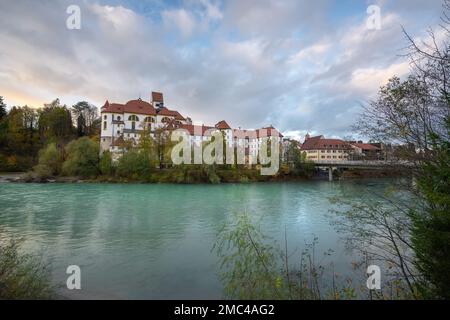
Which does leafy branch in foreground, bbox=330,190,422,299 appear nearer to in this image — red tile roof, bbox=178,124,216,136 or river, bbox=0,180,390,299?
river, bbox=0,180,390,299

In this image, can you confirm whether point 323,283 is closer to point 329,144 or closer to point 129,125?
point 129,125

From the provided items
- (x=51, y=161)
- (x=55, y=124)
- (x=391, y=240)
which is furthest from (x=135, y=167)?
(x=391, y=240)

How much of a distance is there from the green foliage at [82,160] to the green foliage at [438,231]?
48043 millimetres

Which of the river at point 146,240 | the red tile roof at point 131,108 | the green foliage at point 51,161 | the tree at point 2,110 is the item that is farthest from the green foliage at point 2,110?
the river at point 146,240

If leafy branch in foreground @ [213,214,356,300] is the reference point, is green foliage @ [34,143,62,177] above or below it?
above

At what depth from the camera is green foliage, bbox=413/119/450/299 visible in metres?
3.53

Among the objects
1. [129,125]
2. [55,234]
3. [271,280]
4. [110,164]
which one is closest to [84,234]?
[55,234]

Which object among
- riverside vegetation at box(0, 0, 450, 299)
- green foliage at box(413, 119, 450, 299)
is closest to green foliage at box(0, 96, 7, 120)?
riverside vegetation at box(0, 0, 450, 299)

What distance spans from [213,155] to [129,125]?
102ft

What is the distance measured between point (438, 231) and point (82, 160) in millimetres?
48908

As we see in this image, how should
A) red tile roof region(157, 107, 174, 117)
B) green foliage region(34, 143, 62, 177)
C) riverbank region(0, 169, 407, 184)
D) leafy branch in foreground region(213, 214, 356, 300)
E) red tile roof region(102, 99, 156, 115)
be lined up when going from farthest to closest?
red tile roof region(157, 107, 174, 117)
red tile roof region(102, 99, 156, 115)
green foliage region(34, 143, 62, 177)
riverbank region(0, 169, 407, 184)
leafy branch in foreground region(213, 214, 356, 300)

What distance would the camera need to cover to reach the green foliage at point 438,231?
3531mm

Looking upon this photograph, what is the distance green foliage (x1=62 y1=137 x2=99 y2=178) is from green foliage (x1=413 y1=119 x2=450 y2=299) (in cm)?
4804

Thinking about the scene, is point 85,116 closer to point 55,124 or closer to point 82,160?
point 55,124
